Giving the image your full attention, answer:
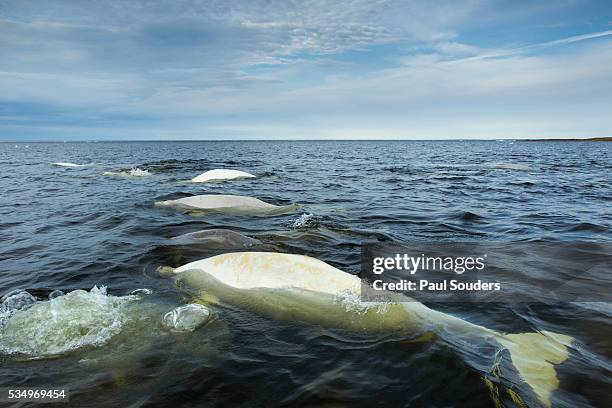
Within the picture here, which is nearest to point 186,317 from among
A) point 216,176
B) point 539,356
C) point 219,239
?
point 219,239

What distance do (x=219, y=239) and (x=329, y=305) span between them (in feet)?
15.6

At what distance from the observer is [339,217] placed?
14.4 metres

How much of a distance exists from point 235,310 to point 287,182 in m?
20.7

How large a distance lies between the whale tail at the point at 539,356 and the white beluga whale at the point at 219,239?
6.33m

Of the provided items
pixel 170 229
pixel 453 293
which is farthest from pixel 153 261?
pixel 453 293

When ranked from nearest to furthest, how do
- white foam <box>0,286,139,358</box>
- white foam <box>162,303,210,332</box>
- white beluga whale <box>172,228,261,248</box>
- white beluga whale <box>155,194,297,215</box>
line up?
white foam <box>0,286,139,358</box>, white foam <box>162,303,210,332</box>, white beluga whale <box>172,228,261,248</box>, white beluga whale <box>155,194,297,215</box>

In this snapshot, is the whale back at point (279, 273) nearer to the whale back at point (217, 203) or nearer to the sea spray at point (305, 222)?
the sea spray at point (305, 222)

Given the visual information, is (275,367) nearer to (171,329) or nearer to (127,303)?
(171,329)

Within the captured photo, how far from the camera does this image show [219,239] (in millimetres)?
10039

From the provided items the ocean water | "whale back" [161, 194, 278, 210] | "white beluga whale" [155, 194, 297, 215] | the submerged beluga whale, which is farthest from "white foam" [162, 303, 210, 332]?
"whale back" [161, 194, 278, 210]

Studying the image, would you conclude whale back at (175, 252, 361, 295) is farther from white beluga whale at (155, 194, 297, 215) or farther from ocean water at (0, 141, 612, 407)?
white beluga whale at (155, 194, 297, 215)

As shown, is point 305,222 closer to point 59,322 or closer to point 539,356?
point 59,322

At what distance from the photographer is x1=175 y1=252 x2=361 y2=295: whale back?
6.49m

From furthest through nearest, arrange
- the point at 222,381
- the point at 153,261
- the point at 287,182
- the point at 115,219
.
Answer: the point at 287,182, the point at 115,219, the point at 153,261, the point at 222,381
